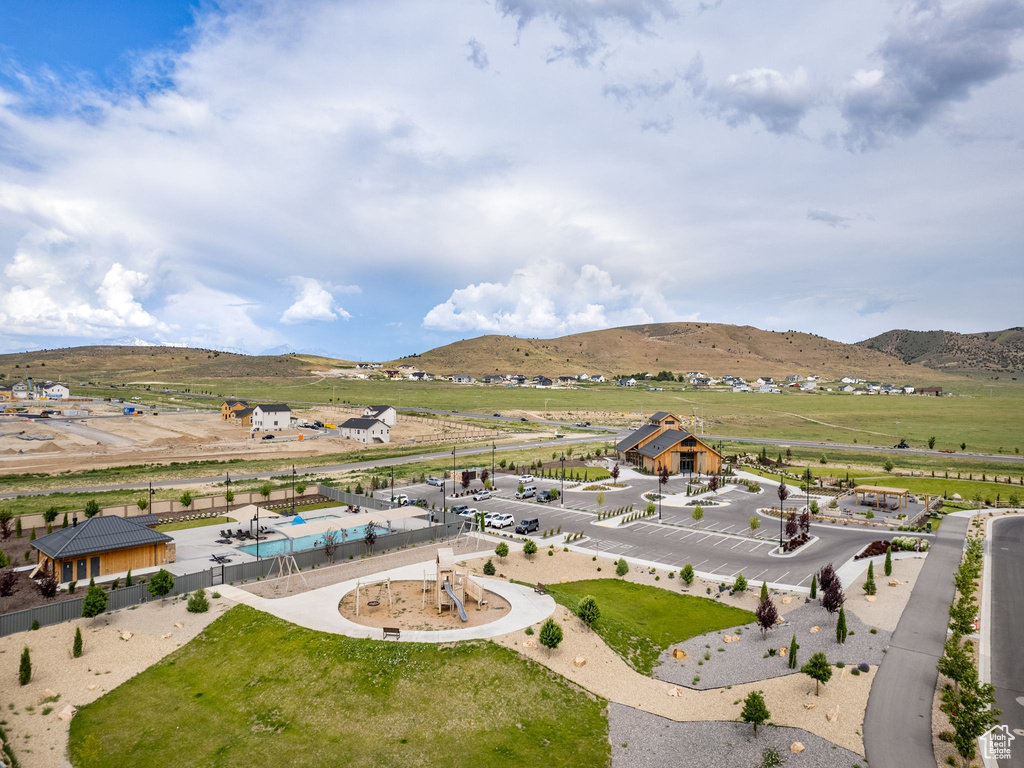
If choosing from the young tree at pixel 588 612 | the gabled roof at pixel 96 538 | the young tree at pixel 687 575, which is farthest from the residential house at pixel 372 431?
the young tree at pixel 588 612

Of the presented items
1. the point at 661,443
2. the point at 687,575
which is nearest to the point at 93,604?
the point at 687,575

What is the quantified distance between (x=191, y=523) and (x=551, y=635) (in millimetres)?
A: 34228

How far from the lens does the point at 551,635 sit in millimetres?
24438

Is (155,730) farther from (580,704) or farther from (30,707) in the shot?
(580,704)

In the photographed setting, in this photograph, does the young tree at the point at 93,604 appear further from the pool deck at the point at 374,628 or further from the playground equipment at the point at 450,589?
the playground equipment at the point at 450,589

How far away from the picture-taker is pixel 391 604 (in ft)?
97.5

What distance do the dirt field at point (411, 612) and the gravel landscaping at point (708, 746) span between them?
27.9 ft

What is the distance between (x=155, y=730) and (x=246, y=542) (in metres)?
21.7

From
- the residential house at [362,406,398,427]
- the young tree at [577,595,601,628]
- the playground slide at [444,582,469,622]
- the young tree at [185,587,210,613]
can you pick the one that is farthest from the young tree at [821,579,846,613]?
the residential house at [362,406,398,427]

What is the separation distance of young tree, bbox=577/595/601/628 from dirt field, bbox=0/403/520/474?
65.1 m

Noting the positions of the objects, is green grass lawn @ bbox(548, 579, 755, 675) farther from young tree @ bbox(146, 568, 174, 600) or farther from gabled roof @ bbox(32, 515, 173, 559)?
gabled roof @ bbox(32, 515, 173, 559)

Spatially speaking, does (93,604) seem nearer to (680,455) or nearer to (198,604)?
(198,604)

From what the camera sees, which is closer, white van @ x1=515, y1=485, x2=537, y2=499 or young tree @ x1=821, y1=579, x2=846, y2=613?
young tree @ x1=821, y1=579, x2=846, y2=613

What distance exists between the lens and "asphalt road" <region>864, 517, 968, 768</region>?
60.8ft
